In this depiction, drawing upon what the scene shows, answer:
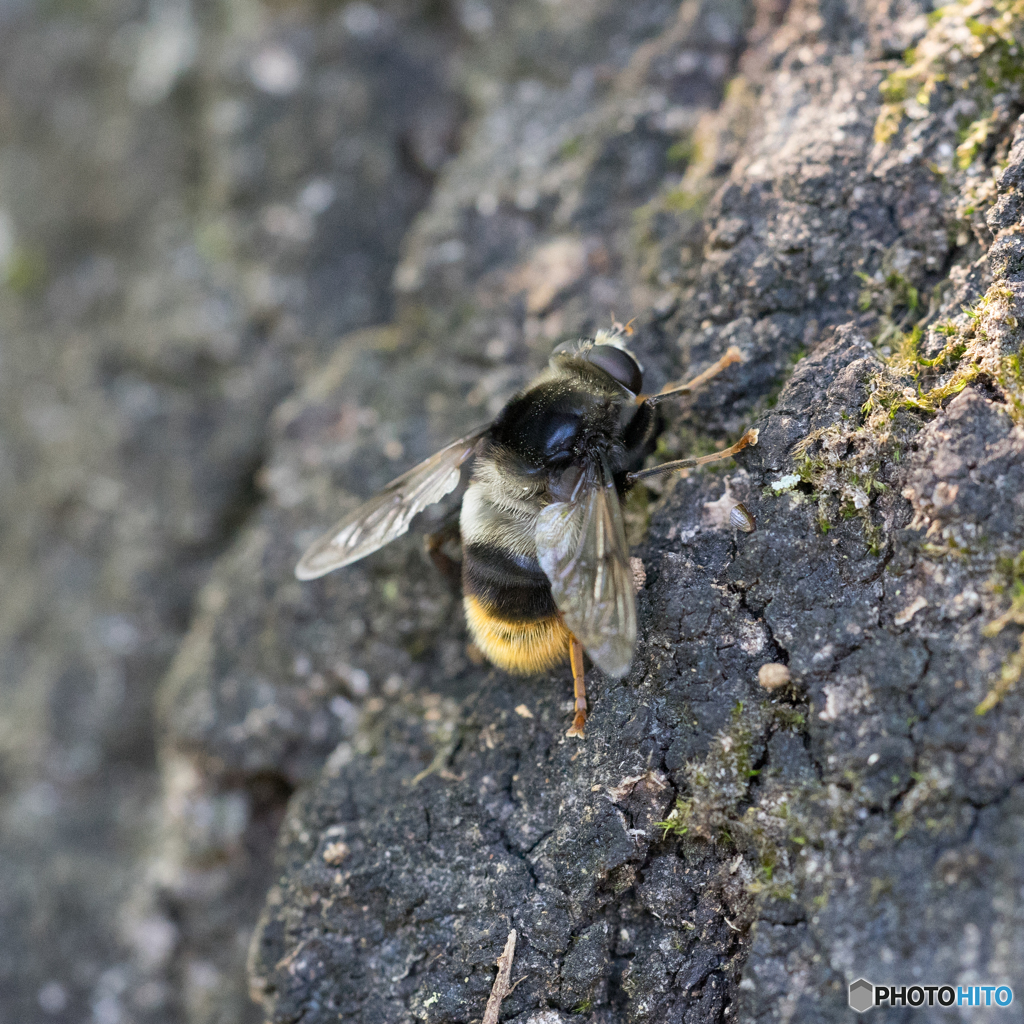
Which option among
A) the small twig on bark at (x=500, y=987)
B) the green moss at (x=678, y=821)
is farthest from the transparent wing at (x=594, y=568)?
the small twig on bark at (x=500, y=987)

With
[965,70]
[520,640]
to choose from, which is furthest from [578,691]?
[965,70]

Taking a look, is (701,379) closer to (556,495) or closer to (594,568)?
(556,495)

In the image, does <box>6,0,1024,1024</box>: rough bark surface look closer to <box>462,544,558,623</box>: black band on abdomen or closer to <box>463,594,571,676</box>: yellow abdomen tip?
<box>463,594,571,676</box>: yellow abdomen tip

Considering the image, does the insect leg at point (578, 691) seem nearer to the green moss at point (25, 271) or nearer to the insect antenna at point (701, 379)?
the insect antenna at point (701, 379)

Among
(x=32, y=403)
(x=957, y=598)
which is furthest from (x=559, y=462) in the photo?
(x=32, y=403)

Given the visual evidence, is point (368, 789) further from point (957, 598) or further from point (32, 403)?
point (32, 403)

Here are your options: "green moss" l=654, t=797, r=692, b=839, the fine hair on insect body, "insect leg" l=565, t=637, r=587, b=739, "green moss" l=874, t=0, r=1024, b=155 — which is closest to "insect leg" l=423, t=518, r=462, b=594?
the fine hair on insect body
